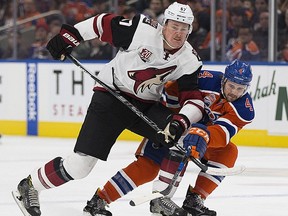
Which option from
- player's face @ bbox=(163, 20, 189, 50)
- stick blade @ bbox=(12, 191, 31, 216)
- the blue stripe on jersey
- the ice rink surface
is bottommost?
the ice rink surface

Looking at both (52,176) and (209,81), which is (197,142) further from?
(52,176)

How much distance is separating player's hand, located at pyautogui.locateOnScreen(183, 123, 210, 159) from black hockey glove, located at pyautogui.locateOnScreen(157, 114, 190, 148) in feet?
0.17

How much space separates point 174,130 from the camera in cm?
464

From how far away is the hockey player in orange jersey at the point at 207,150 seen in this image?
4742 mm

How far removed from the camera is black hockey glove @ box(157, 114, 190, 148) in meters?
4.64

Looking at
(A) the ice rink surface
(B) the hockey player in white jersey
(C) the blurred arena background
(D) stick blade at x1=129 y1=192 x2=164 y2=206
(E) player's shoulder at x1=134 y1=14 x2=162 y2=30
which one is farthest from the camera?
(C) the blurred arena background

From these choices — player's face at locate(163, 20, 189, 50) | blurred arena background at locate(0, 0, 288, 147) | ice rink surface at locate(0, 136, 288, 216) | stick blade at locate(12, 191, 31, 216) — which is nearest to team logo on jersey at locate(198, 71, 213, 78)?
player's face at locate(163, 20, 189, 50)

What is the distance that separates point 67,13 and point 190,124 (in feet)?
17.8

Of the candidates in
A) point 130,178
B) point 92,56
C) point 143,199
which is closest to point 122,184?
point 130,178

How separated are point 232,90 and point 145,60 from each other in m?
0.45

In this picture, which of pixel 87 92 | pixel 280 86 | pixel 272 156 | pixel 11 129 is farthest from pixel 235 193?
pixel 11 129

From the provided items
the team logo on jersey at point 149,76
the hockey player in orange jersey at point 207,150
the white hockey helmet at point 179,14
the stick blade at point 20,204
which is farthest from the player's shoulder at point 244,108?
the stick blade at point 20,204

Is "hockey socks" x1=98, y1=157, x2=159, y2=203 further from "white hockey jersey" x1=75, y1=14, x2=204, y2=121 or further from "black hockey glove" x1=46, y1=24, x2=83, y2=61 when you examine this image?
"black hockey glove" x1=46, y1=24, x2=83, y2=61

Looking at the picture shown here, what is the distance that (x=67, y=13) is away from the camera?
9.96 meters
